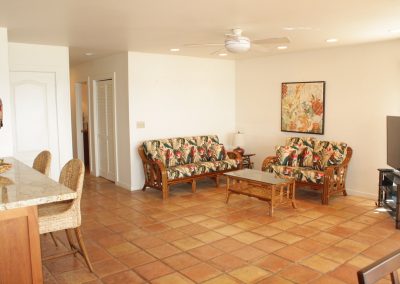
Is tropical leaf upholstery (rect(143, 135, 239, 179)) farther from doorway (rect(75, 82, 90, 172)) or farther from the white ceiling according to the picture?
doorway (rect(75, 82, 90, 172))

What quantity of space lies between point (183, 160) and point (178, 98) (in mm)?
1171

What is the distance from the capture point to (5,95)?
164 inches

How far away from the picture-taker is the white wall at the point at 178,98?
6.12 meters

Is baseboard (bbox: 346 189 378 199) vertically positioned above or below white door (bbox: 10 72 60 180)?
below

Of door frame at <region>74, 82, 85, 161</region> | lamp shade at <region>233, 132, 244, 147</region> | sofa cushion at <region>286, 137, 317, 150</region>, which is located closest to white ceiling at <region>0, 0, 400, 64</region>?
sofa cushion at <region>286, 137, 317, 150</region>

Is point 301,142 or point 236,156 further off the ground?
point 301,142

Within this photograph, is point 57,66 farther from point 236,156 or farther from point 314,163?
point 314,163

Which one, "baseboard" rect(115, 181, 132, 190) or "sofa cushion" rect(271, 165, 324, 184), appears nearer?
"sofa cushion" rect(271, 165, 324, 184)

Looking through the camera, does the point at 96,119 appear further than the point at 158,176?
Yes

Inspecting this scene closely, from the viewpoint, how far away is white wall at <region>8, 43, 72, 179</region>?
5090mm

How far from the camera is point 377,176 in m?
5.43

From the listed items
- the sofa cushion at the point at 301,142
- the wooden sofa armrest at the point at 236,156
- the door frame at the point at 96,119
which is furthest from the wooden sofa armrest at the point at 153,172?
the sofa cushion at the point at 301,142

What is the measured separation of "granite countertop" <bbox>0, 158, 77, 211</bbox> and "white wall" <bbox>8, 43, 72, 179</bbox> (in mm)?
2402

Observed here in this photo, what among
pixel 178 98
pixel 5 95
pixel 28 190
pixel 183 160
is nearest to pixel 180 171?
pixel 183 160
